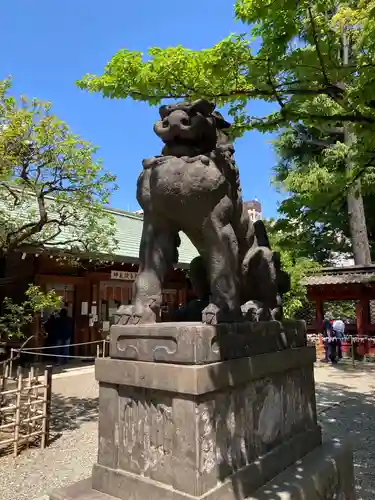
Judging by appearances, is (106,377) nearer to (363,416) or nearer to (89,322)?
(363,416)

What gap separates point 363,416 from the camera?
21.6ft

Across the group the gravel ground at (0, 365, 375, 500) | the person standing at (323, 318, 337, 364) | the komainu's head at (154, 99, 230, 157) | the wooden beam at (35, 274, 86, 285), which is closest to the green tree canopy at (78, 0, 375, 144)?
the komainu's head at (154, 99, 230, 157)

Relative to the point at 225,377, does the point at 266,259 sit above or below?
above

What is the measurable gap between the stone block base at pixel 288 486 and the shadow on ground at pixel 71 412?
3696 millimetres

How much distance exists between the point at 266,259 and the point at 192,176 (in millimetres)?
881

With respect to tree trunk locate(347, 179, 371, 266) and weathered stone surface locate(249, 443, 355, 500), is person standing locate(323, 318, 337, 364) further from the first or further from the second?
weathered stone surface locate(249, 443, 355, 500)

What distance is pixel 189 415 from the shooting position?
216cm

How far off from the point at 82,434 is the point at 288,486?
391 cm

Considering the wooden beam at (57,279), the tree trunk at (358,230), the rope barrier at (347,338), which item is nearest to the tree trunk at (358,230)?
the tree trunk at (358,230)

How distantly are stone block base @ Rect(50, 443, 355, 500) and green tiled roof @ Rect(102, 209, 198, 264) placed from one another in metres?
10.1

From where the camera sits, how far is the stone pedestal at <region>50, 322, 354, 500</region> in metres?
2.16

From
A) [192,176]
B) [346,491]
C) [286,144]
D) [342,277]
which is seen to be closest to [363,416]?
[346,491]

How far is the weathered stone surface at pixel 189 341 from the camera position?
7.31 ft

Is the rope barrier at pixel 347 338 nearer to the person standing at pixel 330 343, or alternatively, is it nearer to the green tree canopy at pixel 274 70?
the person standing at pixel 330 343
